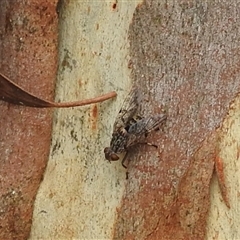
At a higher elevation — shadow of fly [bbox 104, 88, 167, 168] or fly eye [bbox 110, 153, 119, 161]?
shadow of fly [bbox 104, 88, 167, 168]

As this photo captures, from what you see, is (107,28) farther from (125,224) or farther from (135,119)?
(125,224)

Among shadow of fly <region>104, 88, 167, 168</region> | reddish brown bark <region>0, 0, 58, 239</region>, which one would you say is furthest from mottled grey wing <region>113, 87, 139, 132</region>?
reddish brown bark <region>0, 0, 58, 239</region>

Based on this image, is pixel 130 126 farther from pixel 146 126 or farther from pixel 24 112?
pixel 24 112

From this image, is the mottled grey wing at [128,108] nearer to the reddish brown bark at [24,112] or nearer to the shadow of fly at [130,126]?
the shadow of fly at [130,126]

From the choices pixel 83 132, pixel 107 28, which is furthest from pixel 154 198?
pixel 107 28

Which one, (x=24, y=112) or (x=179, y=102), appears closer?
(x=179, y=102)

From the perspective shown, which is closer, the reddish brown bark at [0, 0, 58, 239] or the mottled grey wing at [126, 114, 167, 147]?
the mottled grey wing at [126, 114, 167, 147]

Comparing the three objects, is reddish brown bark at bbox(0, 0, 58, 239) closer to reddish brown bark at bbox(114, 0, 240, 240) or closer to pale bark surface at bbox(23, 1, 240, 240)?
pale bark surface at bbox(23, 1, 240, 240)

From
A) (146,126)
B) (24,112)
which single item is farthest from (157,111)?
(24,112)
